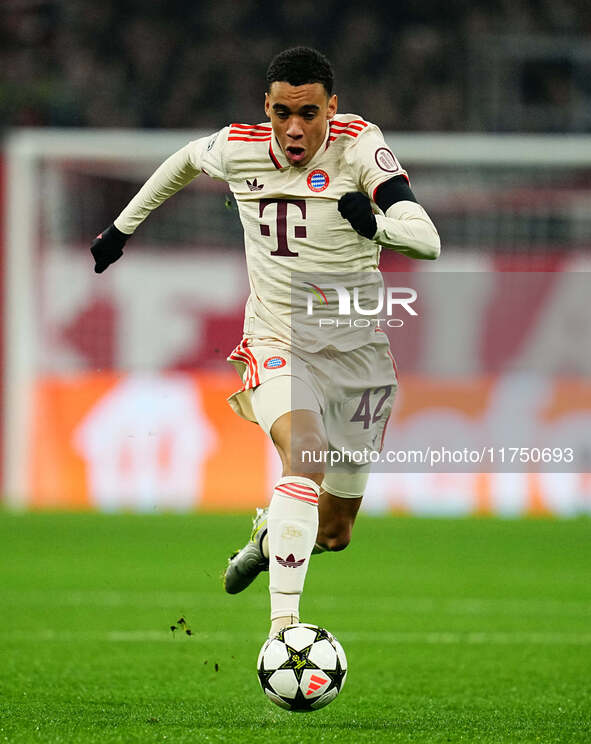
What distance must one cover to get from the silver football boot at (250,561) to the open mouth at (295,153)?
1.48m

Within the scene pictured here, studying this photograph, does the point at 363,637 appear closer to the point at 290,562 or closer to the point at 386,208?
the point at 290,562

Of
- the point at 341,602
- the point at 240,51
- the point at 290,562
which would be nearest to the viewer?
the point at 290,562

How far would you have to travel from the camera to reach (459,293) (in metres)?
13.5

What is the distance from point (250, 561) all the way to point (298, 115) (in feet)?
6.19

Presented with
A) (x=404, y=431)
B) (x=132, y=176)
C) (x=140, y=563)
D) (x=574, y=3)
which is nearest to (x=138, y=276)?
(x=132, y=176)

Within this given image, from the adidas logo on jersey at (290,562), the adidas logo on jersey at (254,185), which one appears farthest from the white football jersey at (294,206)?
the adidas logo on jersey at (290,562)

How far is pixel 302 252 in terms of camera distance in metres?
4.92

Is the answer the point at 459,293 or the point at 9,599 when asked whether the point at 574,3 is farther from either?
the point at 9,599

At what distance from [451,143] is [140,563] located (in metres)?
5.58

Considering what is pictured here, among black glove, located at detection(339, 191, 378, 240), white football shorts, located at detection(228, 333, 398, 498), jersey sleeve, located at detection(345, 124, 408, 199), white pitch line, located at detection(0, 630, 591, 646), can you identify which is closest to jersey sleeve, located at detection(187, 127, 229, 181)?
jersey sleeve, located at detection(345, 124, 408, 199)

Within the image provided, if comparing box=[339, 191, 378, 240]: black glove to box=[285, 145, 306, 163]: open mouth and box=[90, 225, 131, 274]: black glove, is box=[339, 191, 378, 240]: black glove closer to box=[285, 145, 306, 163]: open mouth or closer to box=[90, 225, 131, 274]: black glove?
box=[285, 145, 306, 163]: open mouth

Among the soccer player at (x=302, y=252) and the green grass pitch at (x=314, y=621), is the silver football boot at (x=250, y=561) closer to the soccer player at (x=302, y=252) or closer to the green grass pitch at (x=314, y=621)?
the soccer player at (x=302, y=252)

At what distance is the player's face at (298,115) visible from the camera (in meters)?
4.63

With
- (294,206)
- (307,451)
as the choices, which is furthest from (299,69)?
(307,451)
